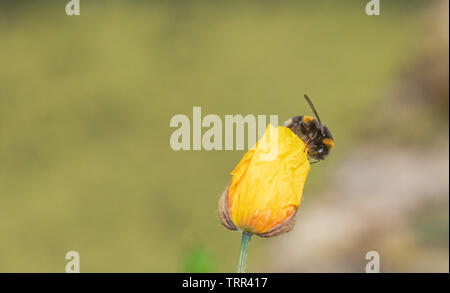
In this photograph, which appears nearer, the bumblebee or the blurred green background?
the bumblebee

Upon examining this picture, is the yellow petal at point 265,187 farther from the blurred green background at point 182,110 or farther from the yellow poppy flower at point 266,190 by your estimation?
the blurred green background at point 182,110

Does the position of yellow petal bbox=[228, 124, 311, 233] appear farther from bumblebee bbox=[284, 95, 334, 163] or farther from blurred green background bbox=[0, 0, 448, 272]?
blurred green background bbox=[0, 0, 448, 272]

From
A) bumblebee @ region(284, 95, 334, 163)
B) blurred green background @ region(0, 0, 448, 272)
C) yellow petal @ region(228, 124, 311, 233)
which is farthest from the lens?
blurred green background @ region(0, 0, 448, 272)

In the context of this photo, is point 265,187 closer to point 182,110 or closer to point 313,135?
point 313,135

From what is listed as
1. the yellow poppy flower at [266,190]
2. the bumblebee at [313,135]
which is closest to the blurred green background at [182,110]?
the bumblebee at [313,135]

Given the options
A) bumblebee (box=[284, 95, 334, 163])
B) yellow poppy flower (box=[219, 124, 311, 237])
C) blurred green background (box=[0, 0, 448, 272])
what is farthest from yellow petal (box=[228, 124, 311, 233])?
blurred green background (box=[0, 0, 448, 272])
